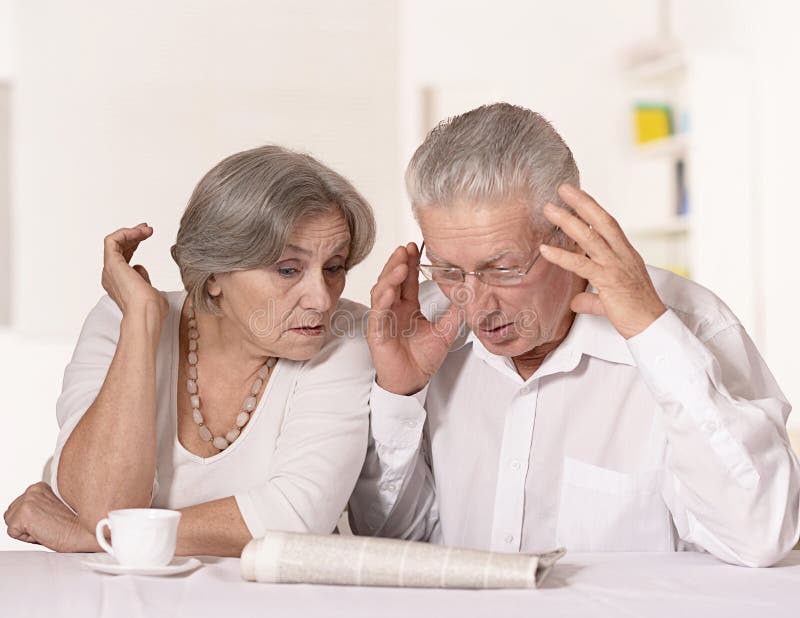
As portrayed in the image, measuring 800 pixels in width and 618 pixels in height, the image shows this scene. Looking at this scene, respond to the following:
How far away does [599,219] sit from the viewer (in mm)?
1500

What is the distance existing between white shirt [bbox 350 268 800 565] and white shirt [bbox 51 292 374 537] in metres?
0.08

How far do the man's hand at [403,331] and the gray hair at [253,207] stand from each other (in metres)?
0.15

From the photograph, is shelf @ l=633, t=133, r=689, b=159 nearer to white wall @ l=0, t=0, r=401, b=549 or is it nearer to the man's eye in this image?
white wall @ l=0, t=0, r=401, b=549

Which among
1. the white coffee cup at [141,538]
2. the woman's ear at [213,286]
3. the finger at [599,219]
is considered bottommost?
the white coffee cup at [141,538]

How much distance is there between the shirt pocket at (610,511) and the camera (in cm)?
175

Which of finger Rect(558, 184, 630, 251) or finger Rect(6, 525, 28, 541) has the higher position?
finger Rect(558, 184, 630, 251)

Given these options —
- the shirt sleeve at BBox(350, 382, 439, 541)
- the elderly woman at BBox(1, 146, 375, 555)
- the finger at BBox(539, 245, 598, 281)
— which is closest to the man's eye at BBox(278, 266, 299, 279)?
the elderly woman at BBox(1, 146, 375, 555)

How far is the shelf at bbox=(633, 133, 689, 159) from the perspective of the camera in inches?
203

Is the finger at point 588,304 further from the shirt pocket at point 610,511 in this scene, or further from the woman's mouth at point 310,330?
the woman's mouth at point 310,330

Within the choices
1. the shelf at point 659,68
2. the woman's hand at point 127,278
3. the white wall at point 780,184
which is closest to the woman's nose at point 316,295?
the woman's hand at point 127,278

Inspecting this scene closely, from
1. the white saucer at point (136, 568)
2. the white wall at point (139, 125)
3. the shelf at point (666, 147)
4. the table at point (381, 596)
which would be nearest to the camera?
the table at point (381, 596)

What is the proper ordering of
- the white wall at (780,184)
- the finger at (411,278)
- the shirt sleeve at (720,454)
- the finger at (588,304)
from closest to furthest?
the shirt sleeve at (720,454) < the finger at (588,304) < the finger at (411,278) < the white wall at (780,184)

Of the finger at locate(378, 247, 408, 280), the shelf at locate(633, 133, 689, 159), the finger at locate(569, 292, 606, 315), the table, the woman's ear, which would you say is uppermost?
the shelf at locate(633, 133, 689, 159)

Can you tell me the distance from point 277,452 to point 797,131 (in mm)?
3720
